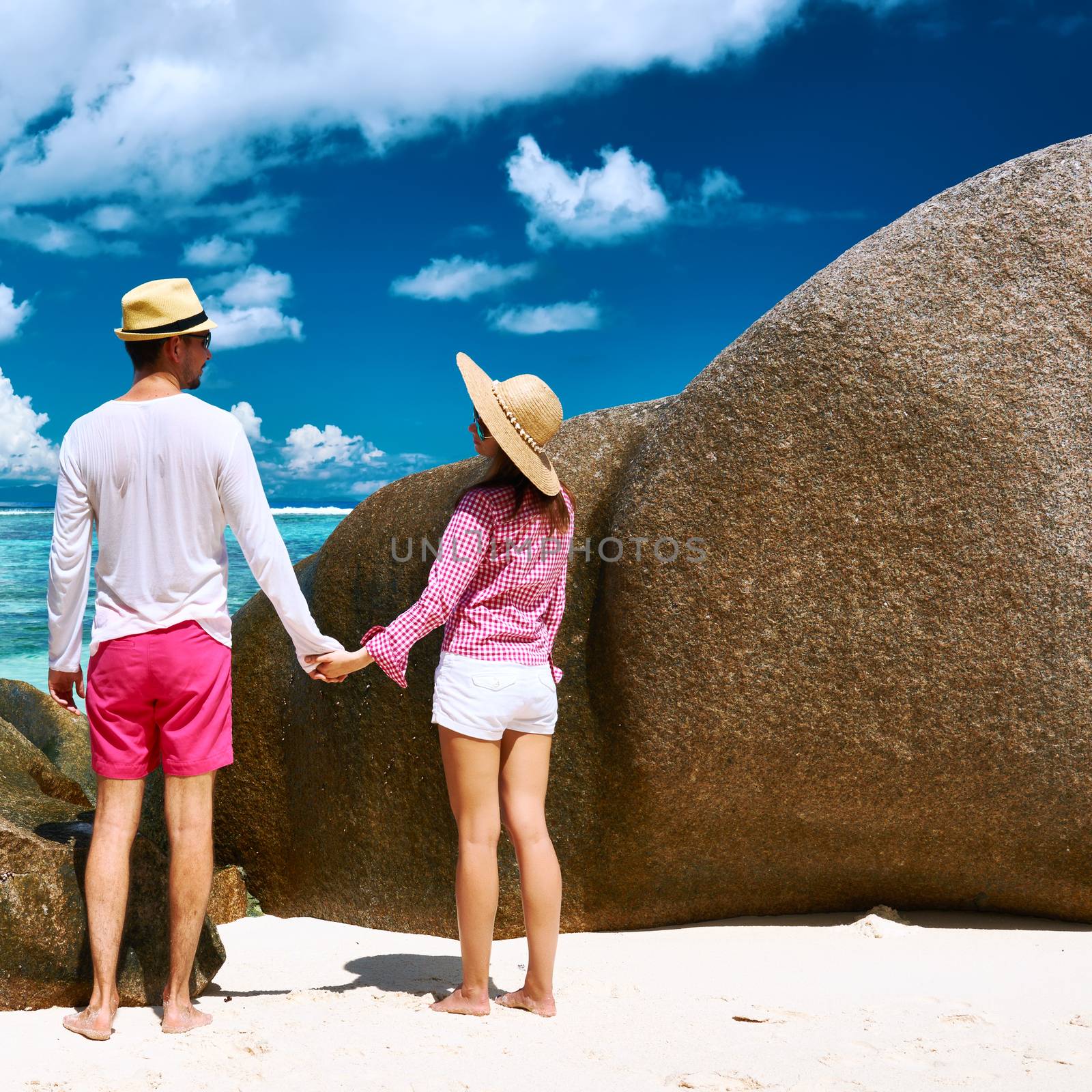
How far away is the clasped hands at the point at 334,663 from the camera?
3182 millimetres

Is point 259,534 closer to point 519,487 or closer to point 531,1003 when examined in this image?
point 519,487

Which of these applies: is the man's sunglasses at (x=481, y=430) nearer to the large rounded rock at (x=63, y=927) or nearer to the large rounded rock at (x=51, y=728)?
the large rounded rock at (x=63, y=927)

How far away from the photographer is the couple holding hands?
300cm

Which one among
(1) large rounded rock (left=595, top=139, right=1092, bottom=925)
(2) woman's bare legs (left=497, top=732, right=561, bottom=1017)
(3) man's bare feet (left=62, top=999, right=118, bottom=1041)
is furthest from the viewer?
(1) large rounded rock (left=595, top=139, right=1092, bottom=925)

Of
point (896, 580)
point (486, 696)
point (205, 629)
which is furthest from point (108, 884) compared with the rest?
point (896, 580)

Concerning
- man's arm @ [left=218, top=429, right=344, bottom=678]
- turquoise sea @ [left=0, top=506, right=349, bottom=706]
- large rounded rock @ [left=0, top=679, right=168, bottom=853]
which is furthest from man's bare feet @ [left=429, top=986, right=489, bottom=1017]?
large rounded rock @ [left=0, top=679, right=168, bottom=853]

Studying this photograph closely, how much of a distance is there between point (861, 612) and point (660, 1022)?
161 centimetres

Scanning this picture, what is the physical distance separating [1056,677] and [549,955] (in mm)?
2052

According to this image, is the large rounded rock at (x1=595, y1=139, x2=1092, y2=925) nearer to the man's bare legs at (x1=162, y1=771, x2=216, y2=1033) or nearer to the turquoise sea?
the man's bare legs at (x1=162, y1=771, x2=216, y2=1033)

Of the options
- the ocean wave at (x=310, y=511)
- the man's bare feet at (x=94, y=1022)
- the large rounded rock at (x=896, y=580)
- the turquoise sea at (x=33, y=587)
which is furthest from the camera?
the ocean wave at (x=310, y=511)

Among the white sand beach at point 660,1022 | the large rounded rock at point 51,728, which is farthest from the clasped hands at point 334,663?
the large rounded rock at point 51,728

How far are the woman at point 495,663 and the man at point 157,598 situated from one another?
0.40 metres

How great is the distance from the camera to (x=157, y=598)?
3.00m

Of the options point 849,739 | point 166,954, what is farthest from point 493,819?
point 849,739
